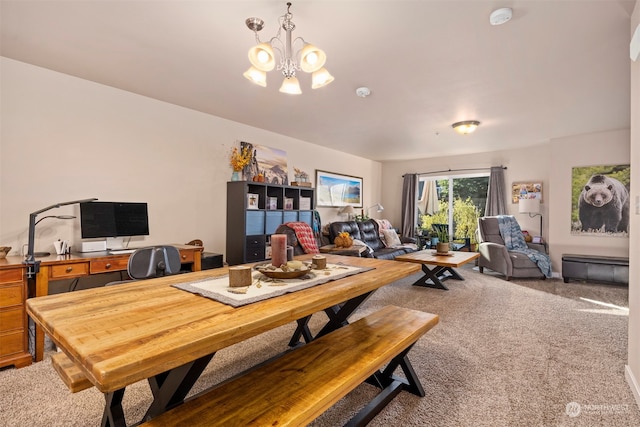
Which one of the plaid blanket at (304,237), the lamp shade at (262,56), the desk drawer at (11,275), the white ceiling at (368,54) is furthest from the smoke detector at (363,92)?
the desk drawer at (11,275)

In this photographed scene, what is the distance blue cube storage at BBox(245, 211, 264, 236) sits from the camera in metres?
4.18

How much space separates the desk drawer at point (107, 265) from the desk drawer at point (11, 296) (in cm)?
44

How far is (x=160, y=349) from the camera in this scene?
2.59 ft

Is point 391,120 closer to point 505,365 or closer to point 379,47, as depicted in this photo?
point 379,47

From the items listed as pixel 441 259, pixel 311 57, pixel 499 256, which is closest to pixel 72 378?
pixel 311 57

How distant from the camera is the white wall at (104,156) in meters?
2.69

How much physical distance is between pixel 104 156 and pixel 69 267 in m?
1.27

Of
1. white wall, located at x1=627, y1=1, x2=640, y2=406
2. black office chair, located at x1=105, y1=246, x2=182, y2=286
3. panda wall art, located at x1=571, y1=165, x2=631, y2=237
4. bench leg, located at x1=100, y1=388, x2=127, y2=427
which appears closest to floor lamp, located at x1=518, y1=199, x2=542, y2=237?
panda wall art, located at x1=571, y1=165, x2=631, y2=237

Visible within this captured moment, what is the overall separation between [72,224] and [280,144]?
9.86ft

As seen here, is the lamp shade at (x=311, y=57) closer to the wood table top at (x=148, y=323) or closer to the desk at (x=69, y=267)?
the wood table top at (x=148, y=323)

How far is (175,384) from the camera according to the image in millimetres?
1161

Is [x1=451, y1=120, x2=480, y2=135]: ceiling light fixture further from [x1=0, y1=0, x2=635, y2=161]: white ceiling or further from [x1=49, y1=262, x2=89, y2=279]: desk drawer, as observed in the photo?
[x1=49, y1=262, x2=89, y2=279]: desk drawer

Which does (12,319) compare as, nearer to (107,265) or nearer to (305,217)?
(107,265)

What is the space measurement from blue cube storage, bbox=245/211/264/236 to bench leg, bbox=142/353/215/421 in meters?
2.95
